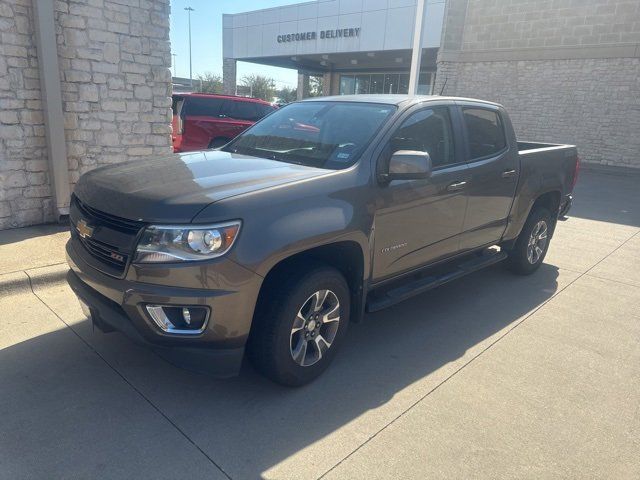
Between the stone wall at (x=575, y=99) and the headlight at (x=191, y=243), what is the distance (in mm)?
19871

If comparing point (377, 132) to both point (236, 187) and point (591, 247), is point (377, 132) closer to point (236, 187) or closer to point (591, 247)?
point (236, 187)

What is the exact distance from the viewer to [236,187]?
9.46ft

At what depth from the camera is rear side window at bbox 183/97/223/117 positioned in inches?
411

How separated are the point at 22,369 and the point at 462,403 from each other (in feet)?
9.71

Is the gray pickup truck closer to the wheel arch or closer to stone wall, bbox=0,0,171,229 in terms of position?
the wheel arch

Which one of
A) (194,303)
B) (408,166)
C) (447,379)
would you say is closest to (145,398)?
(194,303)

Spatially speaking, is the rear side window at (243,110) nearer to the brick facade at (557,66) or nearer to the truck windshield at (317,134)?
the truck windshield at (317,134)

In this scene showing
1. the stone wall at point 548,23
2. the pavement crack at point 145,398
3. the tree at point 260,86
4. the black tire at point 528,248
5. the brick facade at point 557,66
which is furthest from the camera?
the tree at point 260,86

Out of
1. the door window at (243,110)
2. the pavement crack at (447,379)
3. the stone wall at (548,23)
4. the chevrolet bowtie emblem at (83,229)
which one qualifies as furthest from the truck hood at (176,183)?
the stone wall at (548,23)

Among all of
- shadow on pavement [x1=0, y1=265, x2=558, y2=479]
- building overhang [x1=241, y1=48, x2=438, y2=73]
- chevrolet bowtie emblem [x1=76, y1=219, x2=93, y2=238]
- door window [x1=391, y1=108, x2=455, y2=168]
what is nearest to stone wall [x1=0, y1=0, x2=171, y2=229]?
shadow on pavement [x1=0, y1=265, x2=558, y2=479]

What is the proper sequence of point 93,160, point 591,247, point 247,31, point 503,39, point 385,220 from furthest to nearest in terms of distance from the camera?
point 247,31, point 503,39, point 591,247, point 93,160, point 385,220

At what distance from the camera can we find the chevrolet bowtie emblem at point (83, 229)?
3.02 m

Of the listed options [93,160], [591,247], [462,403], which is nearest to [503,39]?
[591,247]

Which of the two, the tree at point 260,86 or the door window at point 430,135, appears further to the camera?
the tree at point 260,86
